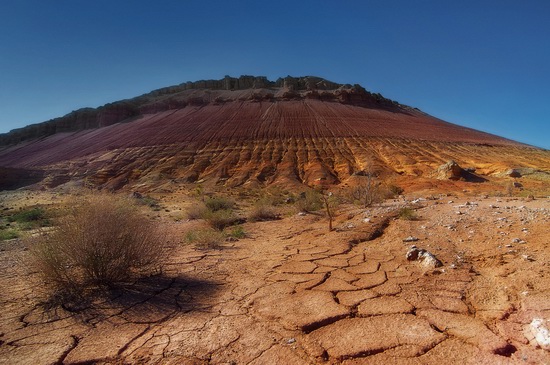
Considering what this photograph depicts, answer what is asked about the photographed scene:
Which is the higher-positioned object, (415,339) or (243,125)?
(243,125)

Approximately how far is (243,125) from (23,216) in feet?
99.2

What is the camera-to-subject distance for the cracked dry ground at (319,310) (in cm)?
312

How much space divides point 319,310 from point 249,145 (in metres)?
32.9

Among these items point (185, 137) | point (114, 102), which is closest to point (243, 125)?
point (185, 137)

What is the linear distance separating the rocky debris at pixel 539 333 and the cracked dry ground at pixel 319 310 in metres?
0.05

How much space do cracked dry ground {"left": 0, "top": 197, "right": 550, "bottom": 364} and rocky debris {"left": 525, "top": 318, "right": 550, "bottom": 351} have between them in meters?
0.05

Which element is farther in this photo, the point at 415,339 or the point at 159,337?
the point at 159,337

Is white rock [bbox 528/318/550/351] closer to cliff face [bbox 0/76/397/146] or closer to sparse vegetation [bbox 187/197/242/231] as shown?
sparse vegetation [bbox 187/197/242/231]

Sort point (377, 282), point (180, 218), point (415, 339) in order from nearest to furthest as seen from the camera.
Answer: point (415, 339)
point (377, 282)
point (180, 218)

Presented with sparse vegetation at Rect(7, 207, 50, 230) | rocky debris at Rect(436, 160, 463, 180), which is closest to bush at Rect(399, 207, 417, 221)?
sparse vegetation at Rect(7, 207, 50, 230)

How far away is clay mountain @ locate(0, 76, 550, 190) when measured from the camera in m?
28.8

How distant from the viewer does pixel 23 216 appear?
48.3 ft

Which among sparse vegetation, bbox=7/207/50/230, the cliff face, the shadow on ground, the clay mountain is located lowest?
sparse vegetation, bbox=7/207/50/230

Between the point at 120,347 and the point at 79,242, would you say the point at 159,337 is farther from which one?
the point at 79,242
